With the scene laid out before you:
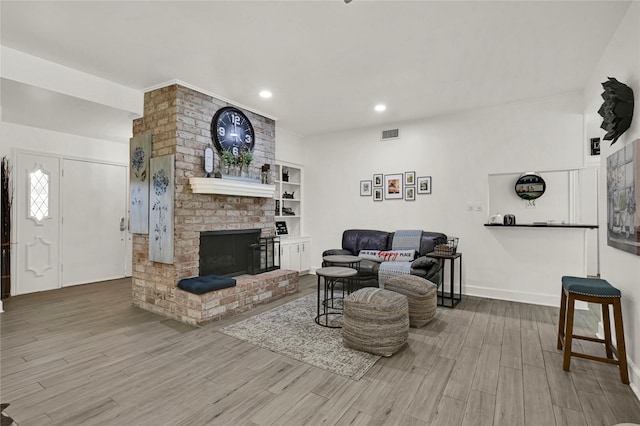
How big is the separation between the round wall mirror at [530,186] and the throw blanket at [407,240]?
177 cm

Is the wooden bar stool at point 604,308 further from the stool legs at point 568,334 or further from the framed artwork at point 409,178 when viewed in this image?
the framed artwork at point 409,178

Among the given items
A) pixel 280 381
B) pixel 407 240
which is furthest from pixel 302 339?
pixel 407 240

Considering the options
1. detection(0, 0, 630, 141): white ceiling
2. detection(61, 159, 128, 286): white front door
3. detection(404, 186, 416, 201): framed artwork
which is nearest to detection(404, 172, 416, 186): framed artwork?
detection(404, 186, 416, 201): framed artwork

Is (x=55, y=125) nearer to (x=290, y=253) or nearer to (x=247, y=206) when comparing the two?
(x=247, y=206)

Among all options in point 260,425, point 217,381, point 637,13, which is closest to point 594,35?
point 637,13

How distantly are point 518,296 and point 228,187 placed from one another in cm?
429

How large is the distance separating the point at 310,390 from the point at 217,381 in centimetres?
71

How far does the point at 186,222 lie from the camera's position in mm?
3867

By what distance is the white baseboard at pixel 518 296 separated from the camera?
4270mm

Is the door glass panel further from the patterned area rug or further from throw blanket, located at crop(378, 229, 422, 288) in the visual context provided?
throw blanket, located at crop(378, 229, 422, 288)

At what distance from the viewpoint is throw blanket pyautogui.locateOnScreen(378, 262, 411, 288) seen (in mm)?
4258

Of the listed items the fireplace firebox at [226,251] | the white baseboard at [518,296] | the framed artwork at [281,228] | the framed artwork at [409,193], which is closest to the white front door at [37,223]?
the fireplace firebox at [226,251]

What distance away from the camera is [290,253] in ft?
19.1

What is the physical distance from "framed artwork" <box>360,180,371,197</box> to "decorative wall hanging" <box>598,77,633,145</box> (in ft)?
11.6
